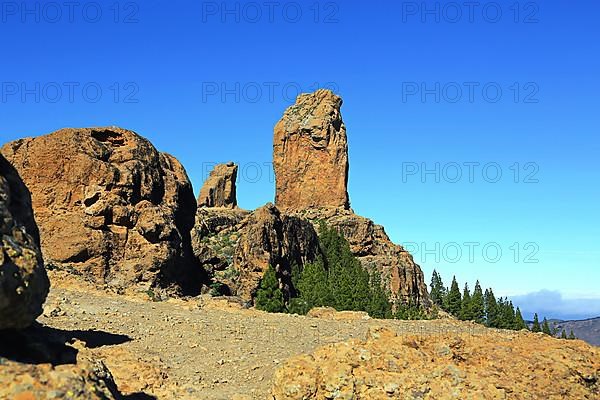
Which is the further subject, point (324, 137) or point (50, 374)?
point (324, 137)

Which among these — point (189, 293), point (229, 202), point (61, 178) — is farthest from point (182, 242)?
point (229, 202)

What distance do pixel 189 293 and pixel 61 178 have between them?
11.1 m

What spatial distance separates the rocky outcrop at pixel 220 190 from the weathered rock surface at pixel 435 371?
124330mm

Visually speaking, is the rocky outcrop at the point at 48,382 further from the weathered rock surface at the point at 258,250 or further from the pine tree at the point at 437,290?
the pine tree at the point at 437,290

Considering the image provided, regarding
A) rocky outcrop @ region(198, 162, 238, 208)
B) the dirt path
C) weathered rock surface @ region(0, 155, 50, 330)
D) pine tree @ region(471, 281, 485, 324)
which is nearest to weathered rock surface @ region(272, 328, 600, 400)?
the dirt path

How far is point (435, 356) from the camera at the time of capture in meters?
14.2

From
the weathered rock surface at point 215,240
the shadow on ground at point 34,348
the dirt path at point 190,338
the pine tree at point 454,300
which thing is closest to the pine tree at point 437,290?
the pine tree at point 454,300

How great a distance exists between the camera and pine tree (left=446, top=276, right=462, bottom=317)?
93.3 metres

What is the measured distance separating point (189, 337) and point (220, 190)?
394ft

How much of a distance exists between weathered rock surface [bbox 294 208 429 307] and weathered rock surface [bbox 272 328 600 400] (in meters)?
69.7

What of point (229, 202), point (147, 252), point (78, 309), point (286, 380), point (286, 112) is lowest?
point (286, 380)

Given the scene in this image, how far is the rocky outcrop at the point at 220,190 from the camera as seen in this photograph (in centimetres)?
13812

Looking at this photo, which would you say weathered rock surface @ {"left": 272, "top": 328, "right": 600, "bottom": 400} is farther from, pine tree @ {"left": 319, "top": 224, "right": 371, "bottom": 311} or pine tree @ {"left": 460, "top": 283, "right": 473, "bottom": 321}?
pine tree @ {"left": 460, "top": 283, "right": 473, "bottom": 321}

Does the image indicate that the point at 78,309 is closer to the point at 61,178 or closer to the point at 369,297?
the point at 61,178
